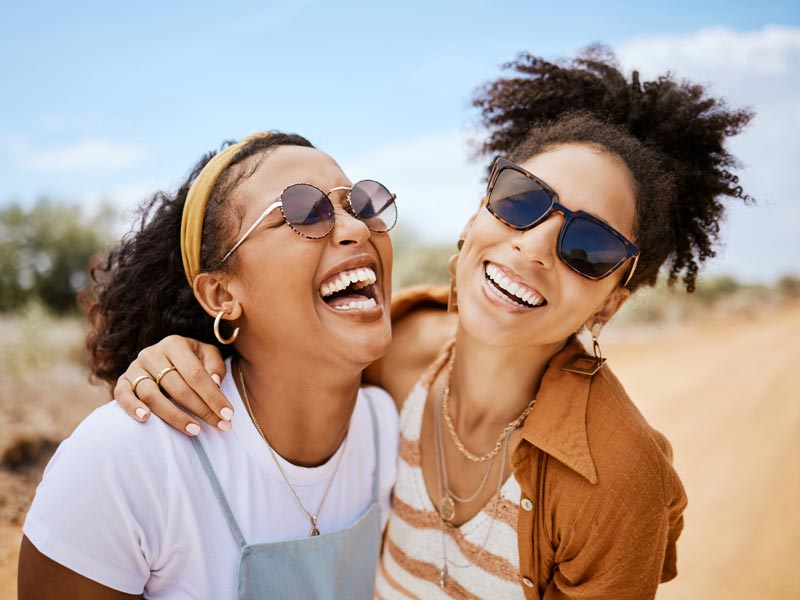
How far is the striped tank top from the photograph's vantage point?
2.52 m

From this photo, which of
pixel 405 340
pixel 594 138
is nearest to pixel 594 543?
pixel 405 340

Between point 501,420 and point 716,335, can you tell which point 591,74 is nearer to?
point 501,420

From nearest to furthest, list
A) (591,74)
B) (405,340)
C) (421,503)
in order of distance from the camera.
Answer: (421,503) → (591,74) → (405,340)

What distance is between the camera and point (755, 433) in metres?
5.86

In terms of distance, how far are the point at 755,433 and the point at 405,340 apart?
4.43 m

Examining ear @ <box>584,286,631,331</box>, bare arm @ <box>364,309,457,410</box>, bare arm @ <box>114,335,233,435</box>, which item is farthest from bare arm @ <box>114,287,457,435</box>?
ear @ <box>584,286,631,331</box>

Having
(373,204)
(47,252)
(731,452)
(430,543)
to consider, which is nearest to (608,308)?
(373,204)

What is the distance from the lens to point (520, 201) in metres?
2.43

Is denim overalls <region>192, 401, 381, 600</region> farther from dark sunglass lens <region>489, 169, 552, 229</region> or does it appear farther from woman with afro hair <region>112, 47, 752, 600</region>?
dark sunglass lens <region>489, 169, 552, 229</region>

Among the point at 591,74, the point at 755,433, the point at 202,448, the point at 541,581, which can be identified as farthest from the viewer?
the point at 755,433

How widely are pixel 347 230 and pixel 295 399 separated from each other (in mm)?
703

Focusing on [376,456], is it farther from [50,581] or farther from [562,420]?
[50,581]

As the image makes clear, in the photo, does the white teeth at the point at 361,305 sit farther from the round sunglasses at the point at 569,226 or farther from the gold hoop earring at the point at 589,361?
the gold hoop earring at the point at 589,361

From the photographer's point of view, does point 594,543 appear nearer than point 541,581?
Yes
